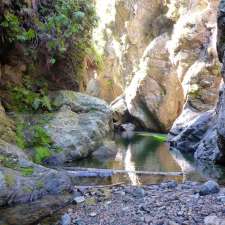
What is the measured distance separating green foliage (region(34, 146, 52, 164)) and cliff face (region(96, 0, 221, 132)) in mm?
11008

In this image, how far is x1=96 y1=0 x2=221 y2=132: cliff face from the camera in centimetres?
2345

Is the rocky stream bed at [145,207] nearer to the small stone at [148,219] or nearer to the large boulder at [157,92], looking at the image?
the small stone at [148,219]

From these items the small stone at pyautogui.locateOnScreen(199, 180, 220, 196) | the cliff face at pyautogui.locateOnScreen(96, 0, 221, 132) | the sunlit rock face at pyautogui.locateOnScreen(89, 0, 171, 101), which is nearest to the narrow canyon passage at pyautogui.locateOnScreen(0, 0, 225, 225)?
the small stone at pyautogui.locateOnScreen(199, 180, 220, 196)

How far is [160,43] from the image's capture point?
102ft

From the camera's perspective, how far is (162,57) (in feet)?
102

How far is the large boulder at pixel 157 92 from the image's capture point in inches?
1180

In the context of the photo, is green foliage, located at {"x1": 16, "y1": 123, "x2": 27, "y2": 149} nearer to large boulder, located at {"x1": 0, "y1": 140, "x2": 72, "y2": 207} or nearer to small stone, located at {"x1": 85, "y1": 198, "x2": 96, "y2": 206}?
large boulder, located at {"x1": 0, "y1": 140, "x2": 72, "y2": 207}

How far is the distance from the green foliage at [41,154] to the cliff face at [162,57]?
11.0 metres

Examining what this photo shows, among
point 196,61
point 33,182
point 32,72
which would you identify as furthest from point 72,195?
point 196,61

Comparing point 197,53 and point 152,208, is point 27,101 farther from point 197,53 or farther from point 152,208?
point 197,53

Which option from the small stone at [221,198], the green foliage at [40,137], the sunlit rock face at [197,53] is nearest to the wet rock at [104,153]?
the green foliage at [40,137]

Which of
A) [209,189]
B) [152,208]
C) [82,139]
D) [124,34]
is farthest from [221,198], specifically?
[124,34]

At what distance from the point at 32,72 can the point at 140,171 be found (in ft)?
17.3

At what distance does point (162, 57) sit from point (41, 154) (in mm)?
22861
